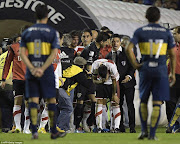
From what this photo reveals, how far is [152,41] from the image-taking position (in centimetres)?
939

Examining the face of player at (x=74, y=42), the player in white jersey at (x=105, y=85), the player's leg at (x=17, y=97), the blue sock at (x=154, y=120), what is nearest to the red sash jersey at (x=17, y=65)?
the player's leg at (x=17, y=97)

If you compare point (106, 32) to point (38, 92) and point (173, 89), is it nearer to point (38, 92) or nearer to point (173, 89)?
point (173, 89)

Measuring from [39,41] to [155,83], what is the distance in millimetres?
1844

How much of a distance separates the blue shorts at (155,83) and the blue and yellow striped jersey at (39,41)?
142cm

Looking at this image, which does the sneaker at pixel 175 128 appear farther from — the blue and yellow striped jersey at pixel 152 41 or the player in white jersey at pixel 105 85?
the blue and yellow striped jersey at pixel 152 41

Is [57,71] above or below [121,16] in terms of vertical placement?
below

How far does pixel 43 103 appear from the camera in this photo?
541 inches

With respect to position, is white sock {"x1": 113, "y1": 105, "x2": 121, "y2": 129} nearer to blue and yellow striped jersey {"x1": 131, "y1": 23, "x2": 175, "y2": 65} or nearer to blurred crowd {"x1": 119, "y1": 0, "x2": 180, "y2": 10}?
blue and yellow striped jersey {"x1": 131, "y1": 23, "x2": 175, "y2": 65}

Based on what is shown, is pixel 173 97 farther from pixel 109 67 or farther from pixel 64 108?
pixel 64 108

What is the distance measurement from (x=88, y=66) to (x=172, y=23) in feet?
26.6

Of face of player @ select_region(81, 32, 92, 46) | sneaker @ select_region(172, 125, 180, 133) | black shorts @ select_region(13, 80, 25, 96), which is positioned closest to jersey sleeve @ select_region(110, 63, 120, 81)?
sneaker @ select_region(172, 125, 180, 133)

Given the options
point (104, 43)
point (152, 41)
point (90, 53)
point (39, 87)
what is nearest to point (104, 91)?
point (90, 53)

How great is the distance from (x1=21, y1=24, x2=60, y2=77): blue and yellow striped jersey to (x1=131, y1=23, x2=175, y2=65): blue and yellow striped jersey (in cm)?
121

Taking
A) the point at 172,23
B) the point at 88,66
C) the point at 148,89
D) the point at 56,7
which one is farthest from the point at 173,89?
the point at 172,23
